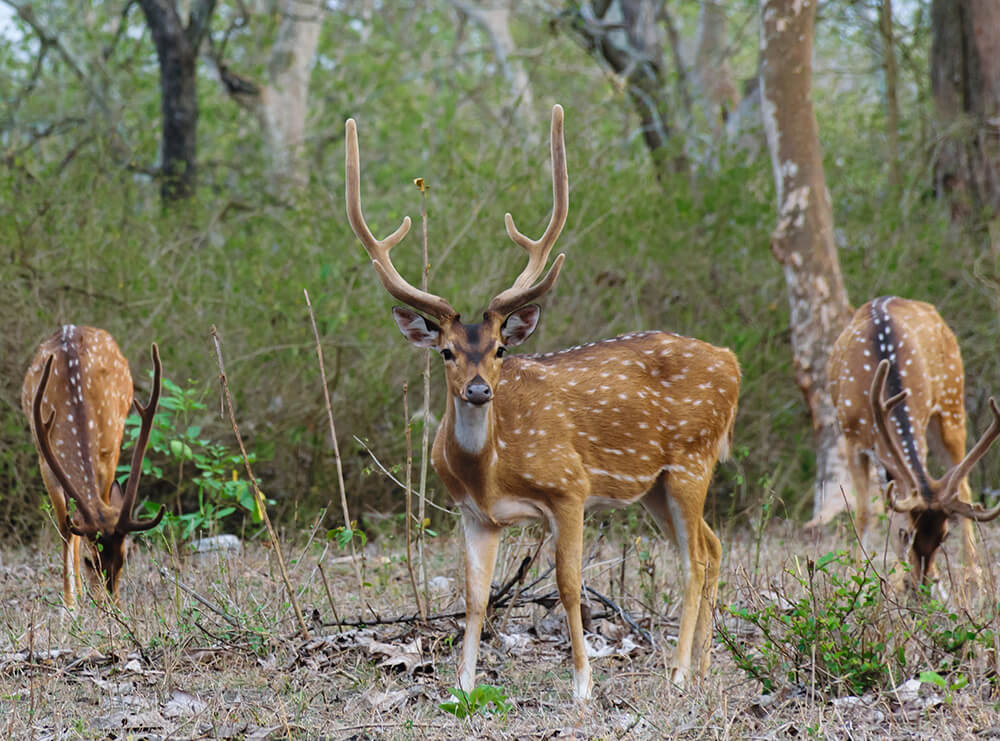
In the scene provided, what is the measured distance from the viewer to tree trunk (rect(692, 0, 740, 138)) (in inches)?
571

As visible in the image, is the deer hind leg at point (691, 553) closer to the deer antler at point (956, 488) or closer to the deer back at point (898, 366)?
the deer antler at point (956, 488)

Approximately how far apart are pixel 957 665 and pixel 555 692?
161 centimetres

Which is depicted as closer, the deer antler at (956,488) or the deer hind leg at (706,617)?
the deer hind leg at (706,617)

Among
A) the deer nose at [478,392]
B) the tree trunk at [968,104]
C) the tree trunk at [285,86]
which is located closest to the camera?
the deer nose at [478,392]

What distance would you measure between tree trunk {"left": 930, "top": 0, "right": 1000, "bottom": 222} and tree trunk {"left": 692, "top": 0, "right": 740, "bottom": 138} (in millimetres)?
2458

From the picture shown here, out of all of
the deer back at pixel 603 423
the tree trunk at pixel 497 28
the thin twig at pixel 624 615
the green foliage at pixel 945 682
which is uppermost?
the tree trunk at pixel 497 28

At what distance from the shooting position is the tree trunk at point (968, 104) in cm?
1148

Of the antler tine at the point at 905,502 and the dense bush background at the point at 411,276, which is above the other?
the dense bush background at the point at 411,276

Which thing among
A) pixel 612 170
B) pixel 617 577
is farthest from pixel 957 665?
pixel 612 170

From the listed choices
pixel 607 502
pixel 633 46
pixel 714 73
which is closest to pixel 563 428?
pixel 607 502

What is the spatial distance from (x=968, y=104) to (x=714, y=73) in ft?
14.6

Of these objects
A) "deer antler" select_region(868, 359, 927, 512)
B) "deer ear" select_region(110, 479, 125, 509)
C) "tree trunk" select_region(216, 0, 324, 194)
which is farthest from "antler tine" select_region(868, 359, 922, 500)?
"tree trunk" select_region(216, 0, 324, 194)

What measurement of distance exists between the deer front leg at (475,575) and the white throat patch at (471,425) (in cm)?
Result: 39

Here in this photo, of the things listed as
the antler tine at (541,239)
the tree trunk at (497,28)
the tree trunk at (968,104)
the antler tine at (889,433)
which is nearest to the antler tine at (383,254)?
the antler tine at (541,239)
